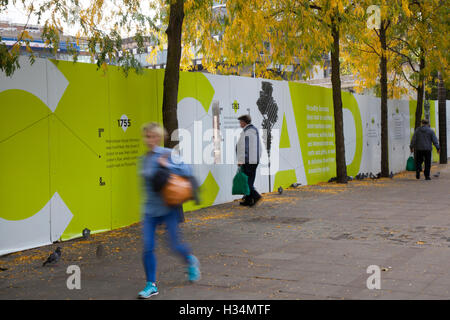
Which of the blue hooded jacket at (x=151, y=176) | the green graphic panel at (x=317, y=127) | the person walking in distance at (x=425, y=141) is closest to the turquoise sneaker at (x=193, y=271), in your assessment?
the blue hooded jacket at (x=151, y=176)

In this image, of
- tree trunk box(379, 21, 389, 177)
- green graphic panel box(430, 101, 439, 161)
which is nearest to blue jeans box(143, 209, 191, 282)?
tree trunk box(379, 21, 389, 177)

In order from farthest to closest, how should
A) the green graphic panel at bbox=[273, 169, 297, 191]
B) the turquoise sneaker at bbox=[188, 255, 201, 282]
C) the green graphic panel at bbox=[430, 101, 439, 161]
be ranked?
the green graphic panel at bbox=[430, 101, 439, 161] → the green graphic panel at bbox=[273, 169, 297, 191] → the turquoise sneaker at bbox=[188, 255, 201, 282]

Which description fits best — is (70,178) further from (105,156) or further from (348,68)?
(348,68)

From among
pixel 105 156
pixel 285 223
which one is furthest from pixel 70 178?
pixel 285 223

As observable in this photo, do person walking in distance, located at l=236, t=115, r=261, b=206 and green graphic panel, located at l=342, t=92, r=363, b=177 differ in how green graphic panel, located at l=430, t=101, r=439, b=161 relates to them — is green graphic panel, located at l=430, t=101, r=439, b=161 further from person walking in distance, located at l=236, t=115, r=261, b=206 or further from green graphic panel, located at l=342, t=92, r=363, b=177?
person walking in distance, located at l=236, t=115, r=261, b=206

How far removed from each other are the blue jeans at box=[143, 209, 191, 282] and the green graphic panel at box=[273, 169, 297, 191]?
977 centimetres

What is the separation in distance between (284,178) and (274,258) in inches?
343

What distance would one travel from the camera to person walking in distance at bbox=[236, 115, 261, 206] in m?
12.5

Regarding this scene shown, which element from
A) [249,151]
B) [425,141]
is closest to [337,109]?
[425,141]

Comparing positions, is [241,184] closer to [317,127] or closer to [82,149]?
[82,149]

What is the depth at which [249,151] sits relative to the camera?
12.5 metres

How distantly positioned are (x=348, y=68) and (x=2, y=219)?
18215mm

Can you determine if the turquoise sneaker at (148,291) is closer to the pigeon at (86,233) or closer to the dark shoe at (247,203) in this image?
the pigeon at (86,233)

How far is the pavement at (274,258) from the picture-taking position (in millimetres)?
6020
